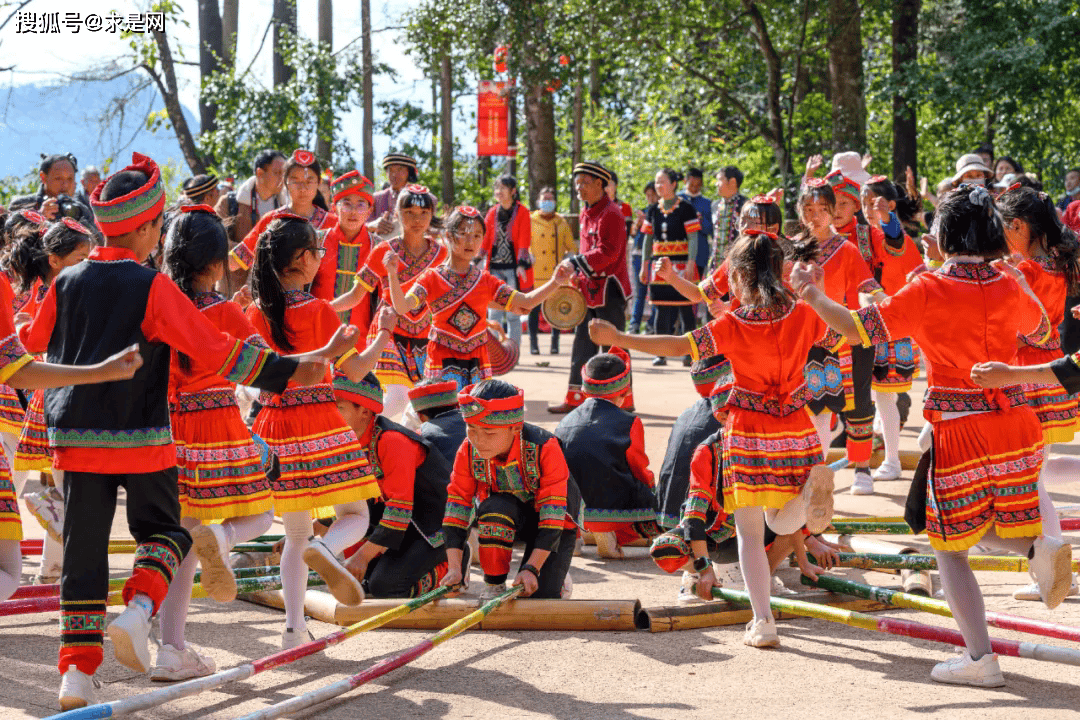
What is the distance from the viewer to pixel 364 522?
4902mm

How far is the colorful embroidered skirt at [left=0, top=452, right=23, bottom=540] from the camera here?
4.37 metres

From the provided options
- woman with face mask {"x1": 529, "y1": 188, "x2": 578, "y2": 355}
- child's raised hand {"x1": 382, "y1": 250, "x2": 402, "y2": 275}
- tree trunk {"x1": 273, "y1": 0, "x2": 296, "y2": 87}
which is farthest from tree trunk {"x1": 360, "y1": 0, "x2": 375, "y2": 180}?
child's raised hand {"x1": 382, "y1": 250, "x2": 402, "y2": 275}

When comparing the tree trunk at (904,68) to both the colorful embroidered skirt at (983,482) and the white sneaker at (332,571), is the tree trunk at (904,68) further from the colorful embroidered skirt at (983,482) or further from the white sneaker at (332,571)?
the white sneaker at (332,571)

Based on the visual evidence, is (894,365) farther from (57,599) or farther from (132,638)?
(132,638)

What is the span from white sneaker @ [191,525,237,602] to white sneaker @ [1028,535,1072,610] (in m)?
2.59

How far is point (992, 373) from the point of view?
163 inches

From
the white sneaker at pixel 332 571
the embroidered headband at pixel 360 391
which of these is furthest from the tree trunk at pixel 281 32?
the white sneaker at pixel 332 571

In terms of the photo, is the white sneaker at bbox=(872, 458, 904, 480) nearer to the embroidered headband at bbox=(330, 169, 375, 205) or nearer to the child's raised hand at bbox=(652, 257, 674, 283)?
the child's raised hand at bbox=(652, 257, 674, 283)

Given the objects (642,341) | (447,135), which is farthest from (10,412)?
(447,135)

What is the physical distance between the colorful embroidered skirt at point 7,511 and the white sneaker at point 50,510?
120 centimetres

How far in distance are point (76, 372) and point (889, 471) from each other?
5.69m

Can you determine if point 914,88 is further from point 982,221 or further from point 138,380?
point 138,380

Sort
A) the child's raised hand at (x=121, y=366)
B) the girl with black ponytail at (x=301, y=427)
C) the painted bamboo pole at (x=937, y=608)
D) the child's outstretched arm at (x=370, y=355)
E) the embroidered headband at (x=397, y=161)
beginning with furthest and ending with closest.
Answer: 1. the embroidered headband at (x=397, y=161)
2. the child's outstretched arm at (x=370, y=355)
3. the girl with black ponytail at (x=301, y=427)
4. the painted bamboo pole at (x=937, y=608)
5. the child's raised hand at (x=121, y=366)

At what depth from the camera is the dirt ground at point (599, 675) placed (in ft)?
13.6
